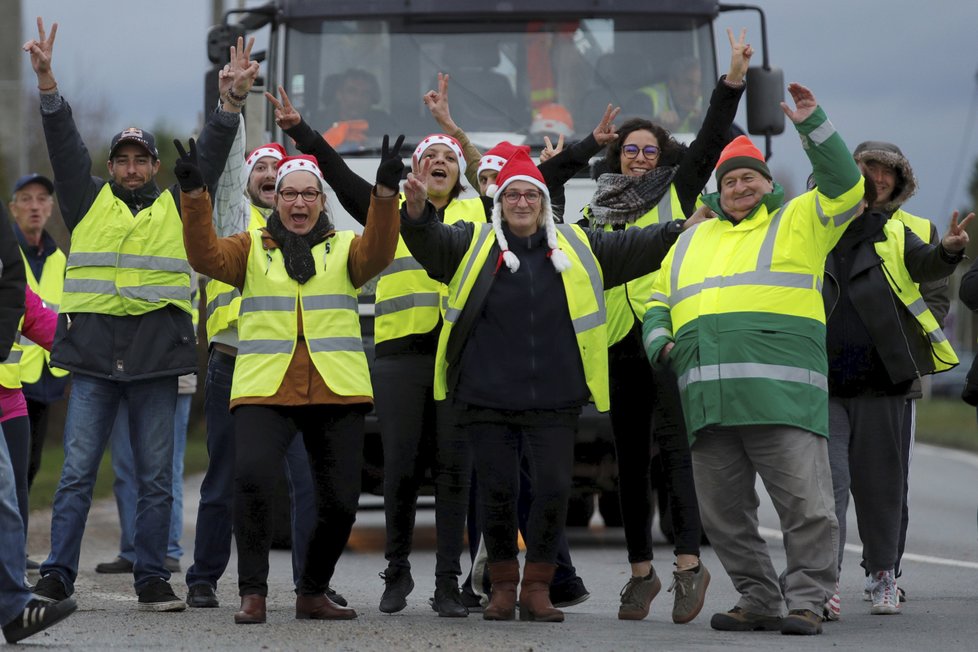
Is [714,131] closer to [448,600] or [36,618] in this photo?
[448,600]

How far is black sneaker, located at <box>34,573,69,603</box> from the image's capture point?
342 inches

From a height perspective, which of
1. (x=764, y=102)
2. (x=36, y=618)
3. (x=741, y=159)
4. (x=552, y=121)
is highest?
(x=764, y=102)

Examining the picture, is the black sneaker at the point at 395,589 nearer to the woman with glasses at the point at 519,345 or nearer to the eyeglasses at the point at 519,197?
the woman with glasses at the point at 519,345

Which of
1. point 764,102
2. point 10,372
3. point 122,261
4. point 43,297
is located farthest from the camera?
point 764,102

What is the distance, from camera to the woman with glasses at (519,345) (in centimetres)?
831

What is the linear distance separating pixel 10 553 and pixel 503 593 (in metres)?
2.16

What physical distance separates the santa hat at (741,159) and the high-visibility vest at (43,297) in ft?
14.4

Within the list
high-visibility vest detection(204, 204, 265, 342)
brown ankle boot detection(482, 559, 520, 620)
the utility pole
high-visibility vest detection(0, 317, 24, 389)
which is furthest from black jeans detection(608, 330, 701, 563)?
the utility pole

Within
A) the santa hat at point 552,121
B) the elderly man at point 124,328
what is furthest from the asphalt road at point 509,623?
the santa hat at point 552,121

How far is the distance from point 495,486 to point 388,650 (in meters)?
1.36

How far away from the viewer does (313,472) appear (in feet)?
27.3

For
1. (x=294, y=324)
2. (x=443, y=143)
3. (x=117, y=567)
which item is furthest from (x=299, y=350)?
(x=117, y=567)

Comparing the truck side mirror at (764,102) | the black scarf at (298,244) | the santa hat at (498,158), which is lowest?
the black scarf at (298,244)

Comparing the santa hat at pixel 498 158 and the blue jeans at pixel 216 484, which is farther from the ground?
the santa hat at pixel 498 158
